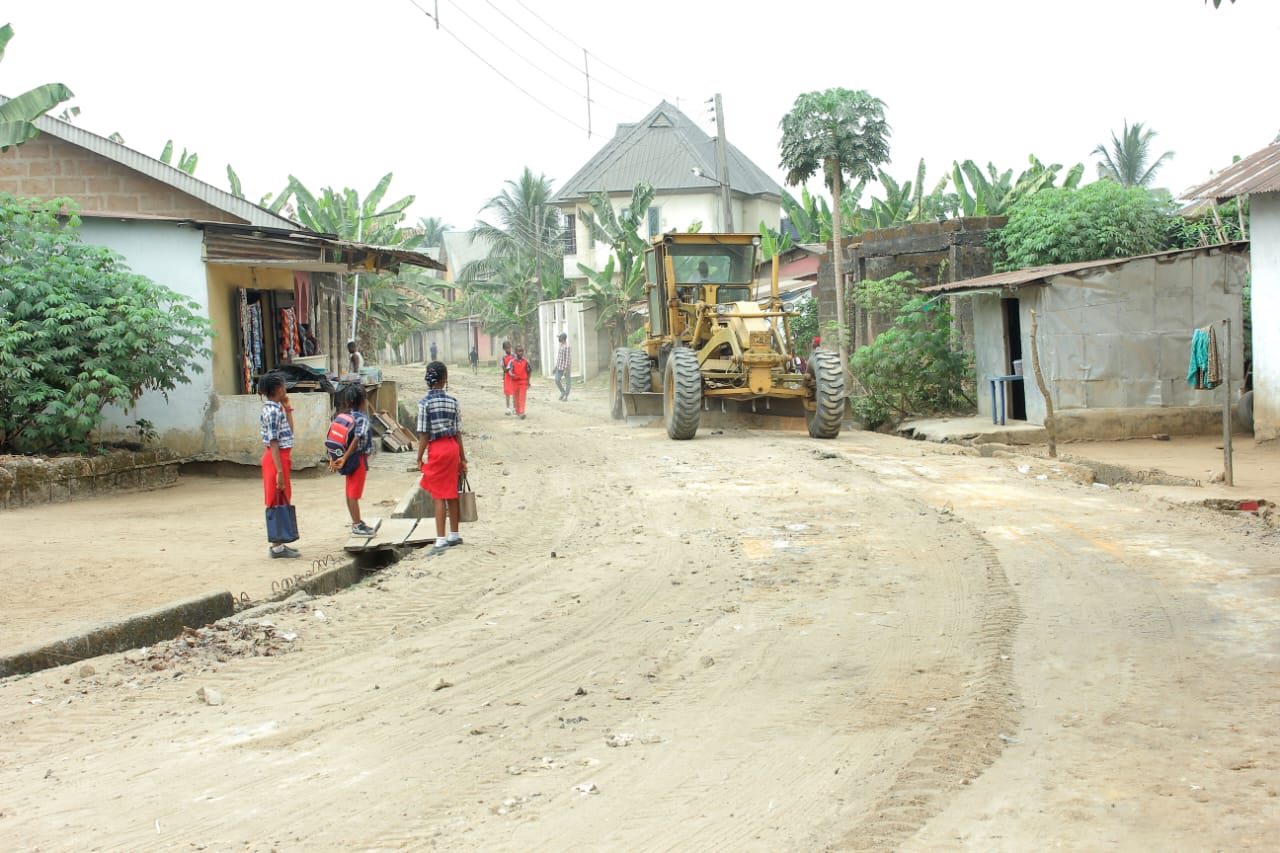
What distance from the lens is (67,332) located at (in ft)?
42.0

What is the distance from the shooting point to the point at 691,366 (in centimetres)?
1709

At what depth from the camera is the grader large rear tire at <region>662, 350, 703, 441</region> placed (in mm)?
16781

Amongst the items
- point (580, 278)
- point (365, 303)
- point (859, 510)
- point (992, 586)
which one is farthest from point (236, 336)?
point (580, 278)

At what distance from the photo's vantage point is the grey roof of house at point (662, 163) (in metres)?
43.6

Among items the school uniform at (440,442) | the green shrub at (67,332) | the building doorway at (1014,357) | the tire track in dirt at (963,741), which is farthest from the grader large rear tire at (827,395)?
the tire track in dirt at (963,741)

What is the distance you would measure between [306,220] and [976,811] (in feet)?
93.1

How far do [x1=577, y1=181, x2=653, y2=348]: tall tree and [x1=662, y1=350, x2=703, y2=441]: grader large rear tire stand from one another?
19031 millimetres

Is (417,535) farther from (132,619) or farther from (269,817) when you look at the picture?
(269,817)

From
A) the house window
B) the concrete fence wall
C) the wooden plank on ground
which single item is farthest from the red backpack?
the house window

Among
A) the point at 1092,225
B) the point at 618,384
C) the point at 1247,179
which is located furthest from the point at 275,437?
the point at 1092,225

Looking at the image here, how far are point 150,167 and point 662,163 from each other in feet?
97.5

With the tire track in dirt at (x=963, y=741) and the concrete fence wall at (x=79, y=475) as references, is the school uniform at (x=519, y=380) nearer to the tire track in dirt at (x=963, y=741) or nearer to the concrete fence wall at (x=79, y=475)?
the concrete fence wall at (x=79, y=475)

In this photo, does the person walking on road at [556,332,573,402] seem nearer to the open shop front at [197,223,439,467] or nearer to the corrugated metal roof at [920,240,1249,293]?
the open shop front at [197,223,439,467]

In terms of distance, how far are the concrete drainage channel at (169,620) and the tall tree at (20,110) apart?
234 inches
